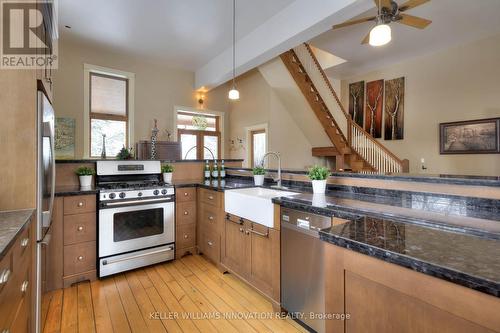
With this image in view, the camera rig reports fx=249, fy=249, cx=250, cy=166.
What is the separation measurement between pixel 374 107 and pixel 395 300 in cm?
709

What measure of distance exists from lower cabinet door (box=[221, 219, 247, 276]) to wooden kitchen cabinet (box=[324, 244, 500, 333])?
1401 millimetres

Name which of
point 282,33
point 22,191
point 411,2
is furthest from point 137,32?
point 411,2

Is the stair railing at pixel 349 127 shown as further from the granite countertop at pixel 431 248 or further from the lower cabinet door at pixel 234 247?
the granite countertop at pixel 431 248

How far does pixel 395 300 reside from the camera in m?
0.83

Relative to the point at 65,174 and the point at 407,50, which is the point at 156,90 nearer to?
the point at 65,174

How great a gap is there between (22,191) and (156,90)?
16.2 feet

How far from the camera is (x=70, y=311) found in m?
2.07

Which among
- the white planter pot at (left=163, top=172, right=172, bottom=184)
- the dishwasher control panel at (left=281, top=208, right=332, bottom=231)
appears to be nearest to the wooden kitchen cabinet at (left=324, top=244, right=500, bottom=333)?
the dishwasher control panel at (left=281, top=208, right=332, bottom=231)

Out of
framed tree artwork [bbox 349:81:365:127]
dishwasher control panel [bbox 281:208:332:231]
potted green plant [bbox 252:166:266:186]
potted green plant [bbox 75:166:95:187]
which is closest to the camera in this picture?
dishwasher control panel [bbox 281:208:332:231]

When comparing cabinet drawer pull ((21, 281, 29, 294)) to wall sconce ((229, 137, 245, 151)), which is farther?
wall sconce ((229, 137, 245, 151))

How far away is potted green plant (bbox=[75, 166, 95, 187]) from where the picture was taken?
2.81 metres

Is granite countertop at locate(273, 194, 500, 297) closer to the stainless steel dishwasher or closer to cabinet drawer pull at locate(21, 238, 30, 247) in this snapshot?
the stainless steel dishwasher

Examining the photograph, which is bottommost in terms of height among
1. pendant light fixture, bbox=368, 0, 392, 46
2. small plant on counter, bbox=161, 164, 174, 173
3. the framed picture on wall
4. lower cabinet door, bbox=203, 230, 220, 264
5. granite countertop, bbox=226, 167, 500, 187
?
lower cabinet door, bbox=203, 230, 220, 264

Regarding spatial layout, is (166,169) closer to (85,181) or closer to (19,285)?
(85,181)
